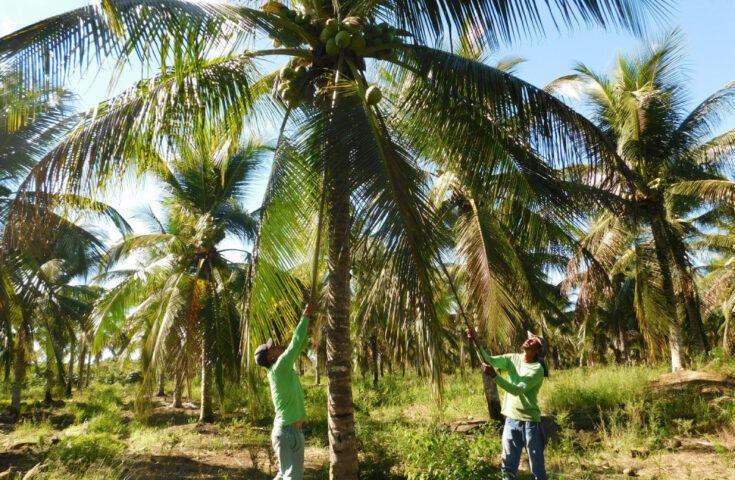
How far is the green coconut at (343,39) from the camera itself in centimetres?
478

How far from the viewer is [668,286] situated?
10383 millimetres

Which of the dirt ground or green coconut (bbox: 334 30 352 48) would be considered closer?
green coconut (bbox: 334 30 352 48)

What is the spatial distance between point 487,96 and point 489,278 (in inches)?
117

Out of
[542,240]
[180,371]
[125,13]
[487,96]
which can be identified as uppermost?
[125,13]

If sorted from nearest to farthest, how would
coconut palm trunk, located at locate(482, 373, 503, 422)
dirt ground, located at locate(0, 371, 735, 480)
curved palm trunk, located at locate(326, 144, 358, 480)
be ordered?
curved palm trunk, located at locate(326, 144, 358, 480)
dirt ground, located at locate(0, 371, 735, 480)
coconut palm trunk, located at locate(482, 373, 503, 422)

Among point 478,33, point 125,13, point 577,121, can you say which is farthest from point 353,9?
point 577,121

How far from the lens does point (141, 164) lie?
16.9 ft

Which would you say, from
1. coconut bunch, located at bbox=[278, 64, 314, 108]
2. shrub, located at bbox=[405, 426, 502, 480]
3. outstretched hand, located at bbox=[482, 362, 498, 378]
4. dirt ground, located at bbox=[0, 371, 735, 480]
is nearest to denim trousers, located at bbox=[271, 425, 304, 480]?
shrub, located at bbox=[405, 426, 502, 480]

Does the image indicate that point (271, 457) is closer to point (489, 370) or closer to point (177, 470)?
point (177, 470)

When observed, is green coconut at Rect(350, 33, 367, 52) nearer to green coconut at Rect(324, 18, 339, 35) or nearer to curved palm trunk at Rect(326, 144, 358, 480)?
green coconut at Rect(324, 18, 339, 35)

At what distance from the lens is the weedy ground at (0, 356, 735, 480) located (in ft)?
18.7

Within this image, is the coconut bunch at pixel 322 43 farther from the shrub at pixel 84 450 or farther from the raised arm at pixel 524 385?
the shrub at pixel 84 450

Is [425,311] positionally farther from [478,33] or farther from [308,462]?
[308,462]

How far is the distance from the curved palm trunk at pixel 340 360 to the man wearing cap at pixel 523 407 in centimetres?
153
